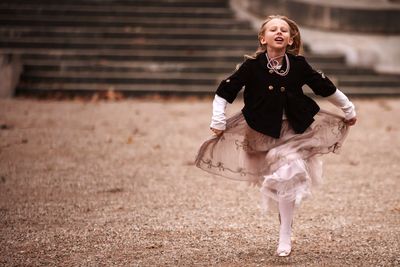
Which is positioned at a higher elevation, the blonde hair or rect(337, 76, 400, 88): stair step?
the blonde hair

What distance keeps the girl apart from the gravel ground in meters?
0.44

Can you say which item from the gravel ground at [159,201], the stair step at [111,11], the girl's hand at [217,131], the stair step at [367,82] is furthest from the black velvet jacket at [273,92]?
the stair step at [111,11]

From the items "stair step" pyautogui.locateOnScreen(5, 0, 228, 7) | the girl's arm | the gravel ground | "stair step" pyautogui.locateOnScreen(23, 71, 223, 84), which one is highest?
"stair step" pyautogui.locateOnScreen(5, 0, 228, 7)

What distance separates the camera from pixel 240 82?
440 cm

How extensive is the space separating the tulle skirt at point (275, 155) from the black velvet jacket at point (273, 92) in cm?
9

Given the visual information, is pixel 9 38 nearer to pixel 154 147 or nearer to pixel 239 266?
pixel 154 147

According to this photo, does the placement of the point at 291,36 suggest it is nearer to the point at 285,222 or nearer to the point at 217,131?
the point at 217,131

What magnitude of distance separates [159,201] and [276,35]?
202 centimetres

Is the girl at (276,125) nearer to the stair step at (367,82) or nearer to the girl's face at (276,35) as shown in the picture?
the girl's face at (276,35)

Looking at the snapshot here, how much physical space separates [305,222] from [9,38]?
872cm

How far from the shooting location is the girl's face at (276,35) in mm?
4367

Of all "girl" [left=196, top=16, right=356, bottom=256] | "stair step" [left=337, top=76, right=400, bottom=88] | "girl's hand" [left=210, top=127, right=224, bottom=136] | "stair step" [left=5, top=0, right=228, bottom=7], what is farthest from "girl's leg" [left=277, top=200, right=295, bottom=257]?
"stair step" [left=5, top=0, right=228, bottom=7]

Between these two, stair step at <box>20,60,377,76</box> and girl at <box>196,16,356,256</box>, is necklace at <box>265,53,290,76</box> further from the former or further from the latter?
stair step at <box>20,60,377,76</box>

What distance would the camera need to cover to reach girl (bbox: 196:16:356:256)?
14.3ft
